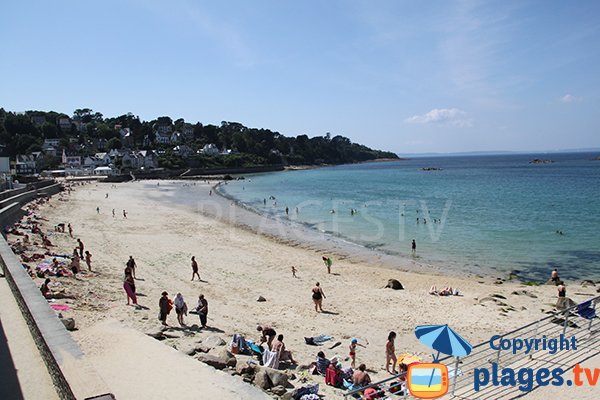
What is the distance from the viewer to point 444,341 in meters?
8.65

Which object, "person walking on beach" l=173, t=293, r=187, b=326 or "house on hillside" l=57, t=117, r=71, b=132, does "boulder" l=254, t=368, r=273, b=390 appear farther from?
"house on hillside" l=57, t=117, r=71, b=132

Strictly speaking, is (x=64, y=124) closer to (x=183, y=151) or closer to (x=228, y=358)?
(x=183, y=151)

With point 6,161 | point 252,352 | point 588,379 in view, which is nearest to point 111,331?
point 252,352

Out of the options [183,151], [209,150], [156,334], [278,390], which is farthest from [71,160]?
[278,390]

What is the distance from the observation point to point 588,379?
8203mm

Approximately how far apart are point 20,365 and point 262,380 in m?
4.53

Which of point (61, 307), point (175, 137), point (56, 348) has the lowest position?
point (61, 307)

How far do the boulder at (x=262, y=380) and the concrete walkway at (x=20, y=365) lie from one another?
363 cm

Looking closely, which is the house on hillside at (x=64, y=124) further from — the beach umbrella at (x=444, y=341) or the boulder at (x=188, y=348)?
the beach umbrella at (x=444, y=341)

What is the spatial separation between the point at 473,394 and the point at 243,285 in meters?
11.8

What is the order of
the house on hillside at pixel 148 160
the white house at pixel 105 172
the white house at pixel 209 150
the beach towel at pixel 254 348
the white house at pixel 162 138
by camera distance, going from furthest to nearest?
the white house at pixel 162 138
the white house at pixel 209 150
the house on hillside at pixel 148 160
the white house at pixel 105 172
the beach towel at pixel 254 348

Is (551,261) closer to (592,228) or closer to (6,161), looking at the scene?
(592,228)

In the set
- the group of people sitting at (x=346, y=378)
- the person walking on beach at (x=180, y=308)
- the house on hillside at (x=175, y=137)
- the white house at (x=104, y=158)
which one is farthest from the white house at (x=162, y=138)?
the group of people sitting at (x=346, y=378)

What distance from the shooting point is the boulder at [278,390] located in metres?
8.26
